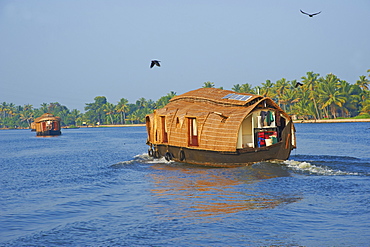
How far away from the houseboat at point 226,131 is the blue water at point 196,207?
2.10 ft

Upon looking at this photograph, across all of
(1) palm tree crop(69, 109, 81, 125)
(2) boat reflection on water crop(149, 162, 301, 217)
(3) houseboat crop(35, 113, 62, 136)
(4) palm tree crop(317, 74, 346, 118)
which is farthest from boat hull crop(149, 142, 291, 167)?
(1) palm tree crop(69, 109, 81, 125)

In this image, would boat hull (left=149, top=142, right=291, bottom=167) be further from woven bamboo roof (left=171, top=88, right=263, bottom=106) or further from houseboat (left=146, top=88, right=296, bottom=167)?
woven bamboo roof (left=171, top=88, right=263, bottom=106)

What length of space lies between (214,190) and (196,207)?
2644mm

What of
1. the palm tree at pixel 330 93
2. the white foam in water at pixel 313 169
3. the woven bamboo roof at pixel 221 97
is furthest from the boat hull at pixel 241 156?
the palm tree at pixel 330 93

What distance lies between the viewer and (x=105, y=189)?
56.2ft

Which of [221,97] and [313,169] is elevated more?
[221,97]

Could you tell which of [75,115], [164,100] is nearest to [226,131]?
[164,100]

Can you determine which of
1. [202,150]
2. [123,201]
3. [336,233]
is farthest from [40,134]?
[336,233]

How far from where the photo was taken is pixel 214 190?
15680mm

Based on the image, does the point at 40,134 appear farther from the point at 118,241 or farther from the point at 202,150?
the point at 118,241

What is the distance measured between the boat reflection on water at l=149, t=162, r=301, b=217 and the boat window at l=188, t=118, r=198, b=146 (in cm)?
124

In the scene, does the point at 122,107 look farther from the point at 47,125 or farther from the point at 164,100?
the point at 47,125

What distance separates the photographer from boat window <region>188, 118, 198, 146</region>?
880 inches

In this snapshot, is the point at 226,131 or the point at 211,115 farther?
the point at 211,115
